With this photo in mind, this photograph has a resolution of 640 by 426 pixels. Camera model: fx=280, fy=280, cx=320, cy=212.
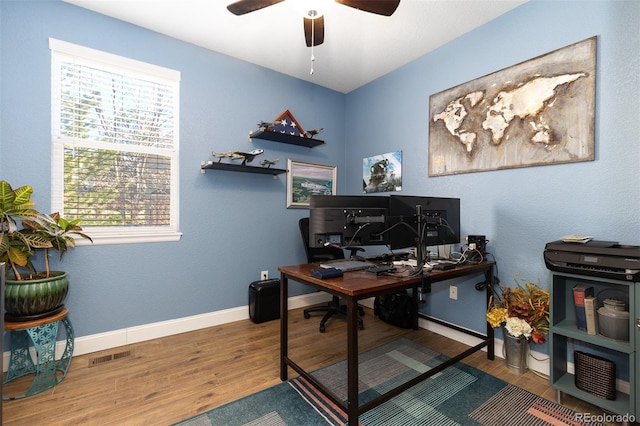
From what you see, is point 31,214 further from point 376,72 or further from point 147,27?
point 376,72

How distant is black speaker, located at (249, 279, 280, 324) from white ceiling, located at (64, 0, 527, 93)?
250cm

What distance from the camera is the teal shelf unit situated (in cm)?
148

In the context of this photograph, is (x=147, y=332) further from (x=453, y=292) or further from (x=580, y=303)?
(x=580, y=303)

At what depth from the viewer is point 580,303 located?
5.71 feet

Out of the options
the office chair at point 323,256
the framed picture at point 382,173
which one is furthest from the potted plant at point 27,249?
the framed picture at point 382,173

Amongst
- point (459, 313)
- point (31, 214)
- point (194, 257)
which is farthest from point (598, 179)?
point (31, 214)

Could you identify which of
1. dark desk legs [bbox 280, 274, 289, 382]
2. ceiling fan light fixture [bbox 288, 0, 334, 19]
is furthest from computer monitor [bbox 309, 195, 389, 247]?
ceiling fan light fixture [bbox 288, 0, 334, 19]

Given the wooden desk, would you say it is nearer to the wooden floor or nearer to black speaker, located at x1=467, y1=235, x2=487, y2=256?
black speaker, located at x1=467, y1=235, x2=487, y2=256

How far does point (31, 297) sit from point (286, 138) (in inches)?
100

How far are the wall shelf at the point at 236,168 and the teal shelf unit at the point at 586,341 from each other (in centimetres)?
263

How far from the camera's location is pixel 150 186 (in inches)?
105

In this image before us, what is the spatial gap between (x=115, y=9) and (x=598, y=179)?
388 cm

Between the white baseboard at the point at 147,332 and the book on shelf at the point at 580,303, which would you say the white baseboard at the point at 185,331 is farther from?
the book on shelf at the point at 580,303

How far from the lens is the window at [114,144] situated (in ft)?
7.54
